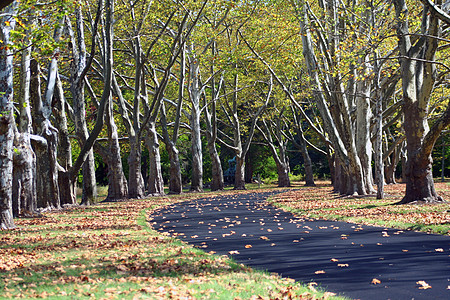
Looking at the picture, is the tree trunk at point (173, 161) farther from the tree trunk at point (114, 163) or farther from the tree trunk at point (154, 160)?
the tree trunk at point (114, 163)

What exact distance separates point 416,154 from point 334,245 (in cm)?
981

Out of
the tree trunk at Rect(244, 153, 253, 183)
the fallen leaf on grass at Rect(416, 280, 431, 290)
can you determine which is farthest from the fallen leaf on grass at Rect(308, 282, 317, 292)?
the tree trunk at Rect(244, 153, 253, 183)

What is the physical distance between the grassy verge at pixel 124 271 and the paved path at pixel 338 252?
2.00 feet

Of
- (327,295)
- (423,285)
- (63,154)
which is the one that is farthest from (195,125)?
(327,295)

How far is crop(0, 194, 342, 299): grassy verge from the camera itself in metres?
6.75

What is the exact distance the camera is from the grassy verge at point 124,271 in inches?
266

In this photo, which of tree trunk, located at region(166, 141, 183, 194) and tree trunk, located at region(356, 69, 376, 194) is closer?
tree trunk, located at region(356, 69, 376, 194)

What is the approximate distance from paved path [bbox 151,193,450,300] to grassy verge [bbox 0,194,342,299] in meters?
0.61

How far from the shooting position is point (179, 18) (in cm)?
3281

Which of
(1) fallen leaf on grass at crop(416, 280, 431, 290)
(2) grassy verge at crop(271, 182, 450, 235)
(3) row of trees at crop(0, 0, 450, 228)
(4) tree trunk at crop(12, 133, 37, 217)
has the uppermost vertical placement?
(3) row of trees at crop(0, 0, 450, 228)

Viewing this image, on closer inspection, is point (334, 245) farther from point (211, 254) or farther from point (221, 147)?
point (221, 147)

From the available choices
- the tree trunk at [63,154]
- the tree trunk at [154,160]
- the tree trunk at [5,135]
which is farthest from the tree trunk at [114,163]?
the tree trunk at [5,135]

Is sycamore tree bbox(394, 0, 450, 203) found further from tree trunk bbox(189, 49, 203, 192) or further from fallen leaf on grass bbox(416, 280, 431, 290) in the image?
tree trunk bbox(189, 49, 203, 192)

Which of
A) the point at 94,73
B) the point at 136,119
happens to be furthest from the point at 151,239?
the point at 94,73
